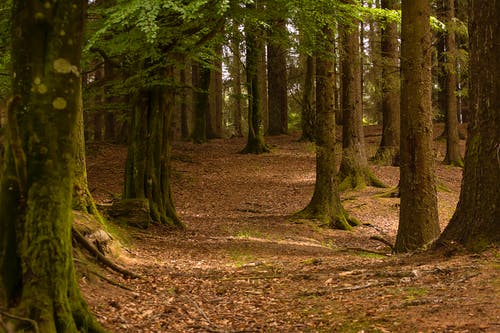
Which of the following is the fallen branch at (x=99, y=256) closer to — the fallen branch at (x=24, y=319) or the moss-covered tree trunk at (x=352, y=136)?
the fallen branch at (x=24, y=319)

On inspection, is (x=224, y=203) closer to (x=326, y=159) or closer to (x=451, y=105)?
(x=326, y=159)

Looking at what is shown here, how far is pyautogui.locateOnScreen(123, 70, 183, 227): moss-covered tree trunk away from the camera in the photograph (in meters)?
11.8

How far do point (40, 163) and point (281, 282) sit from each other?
4.07 m

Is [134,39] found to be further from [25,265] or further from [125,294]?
[25,265]

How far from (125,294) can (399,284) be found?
10.4 ft

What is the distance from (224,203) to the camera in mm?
16391

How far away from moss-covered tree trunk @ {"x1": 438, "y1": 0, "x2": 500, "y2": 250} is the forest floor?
0.35 metres

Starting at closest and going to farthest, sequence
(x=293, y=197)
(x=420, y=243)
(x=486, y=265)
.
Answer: (x=486, y=265) → (x=420, y=243) → (x=293, y=197)

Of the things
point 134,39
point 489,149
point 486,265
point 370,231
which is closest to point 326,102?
point 370,231

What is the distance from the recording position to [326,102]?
13.8m

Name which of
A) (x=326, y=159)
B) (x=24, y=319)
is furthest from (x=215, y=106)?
(x=24, y=319)

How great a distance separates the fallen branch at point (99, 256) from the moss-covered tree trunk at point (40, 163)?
257cm

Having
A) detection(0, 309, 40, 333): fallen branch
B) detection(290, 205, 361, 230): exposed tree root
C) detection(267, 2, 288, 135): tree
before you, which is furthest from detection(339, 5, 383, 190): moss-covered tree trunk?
detection(0, 309, 40, 333): fallen branch

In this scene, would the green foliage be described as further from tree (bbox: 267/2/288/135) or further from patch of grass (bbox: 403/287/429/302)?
tree (bbox: 267/2/288/135)
